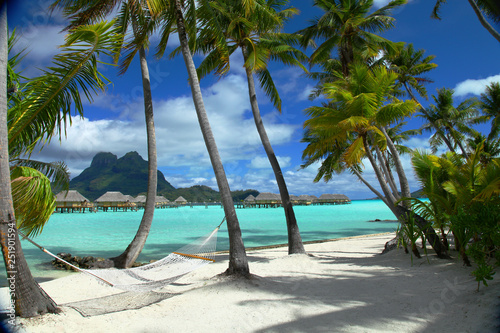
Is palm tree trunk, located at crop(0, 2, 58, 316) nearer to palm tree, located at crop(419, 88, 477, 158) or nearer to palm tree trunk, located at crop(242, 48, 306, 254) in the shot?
palm tree trunk, located at crop(242, 48, 306, 254)

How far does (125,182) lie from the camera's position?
→ 10569 cm

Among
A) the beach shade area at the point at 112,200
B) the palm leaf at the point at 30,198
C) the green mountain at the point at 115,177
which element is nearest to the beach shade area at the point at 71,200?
the beach shade area at the point at 112,200

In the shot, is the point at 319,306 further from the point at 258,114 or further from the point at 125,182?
the point at 125,182

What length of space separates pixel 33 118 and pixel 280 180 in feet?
16.3

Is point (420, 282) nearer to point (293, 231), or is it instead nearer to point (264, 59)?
point (293, 231)

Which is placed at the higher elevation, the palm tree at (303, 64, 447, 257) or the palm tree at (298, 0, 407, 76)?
the palm tree at (298, 0, 407, 76)

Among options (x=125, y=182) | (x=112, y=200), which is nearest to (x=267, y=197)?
(x=112, y=200)

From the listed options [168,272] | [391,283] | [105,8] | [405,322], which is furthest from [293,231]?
[105,8]

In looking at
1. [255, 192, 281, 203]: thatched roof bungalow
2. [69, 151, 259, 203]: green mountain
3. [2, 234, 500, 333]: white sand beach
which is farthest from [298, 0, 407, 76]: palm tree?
[69, 151, 259, 203]: green mountain

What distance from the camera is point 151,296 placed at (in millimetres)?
3773

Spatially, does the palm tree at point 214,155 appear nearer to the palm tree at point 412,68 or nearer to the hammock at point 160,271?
the hammock at point 160,271

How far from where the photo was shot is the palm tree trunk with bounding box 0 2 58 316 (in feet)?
7.68

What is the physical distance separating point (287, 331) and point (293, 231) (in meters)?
4.16

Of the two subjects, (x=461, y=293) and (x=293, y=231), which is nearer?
(x=461, y=293)
